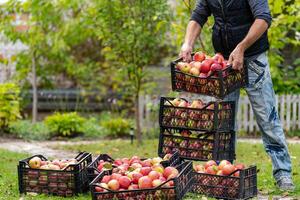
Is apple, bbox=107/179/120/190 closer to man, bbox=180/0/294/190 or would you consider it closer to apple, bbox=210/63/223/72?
apple, bbox=210/63/223/72

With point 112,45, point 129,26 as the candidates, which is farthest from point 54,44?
point 129,26

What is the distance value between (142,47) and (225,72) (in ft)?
15.5

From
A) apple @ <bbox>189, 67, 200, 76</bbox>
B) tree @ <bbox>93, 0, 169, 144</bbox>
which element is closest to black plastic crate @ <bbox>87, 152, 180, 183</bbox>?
apple @ <bbox>189, 67, 200, 76</bbox>

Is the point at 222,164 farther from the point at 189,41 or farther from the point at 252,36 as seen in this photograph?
the point at 189,41

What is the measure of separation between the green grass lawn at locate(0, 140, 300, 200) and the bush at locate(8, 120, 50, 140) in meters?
1.07

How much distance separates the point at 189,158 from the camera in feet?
20.8

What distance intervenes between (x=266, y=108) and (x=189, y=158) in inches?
32.7

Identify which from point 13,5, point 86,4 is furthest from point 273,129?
point 13,5

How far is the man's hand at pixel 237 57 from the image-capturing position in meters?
6.02

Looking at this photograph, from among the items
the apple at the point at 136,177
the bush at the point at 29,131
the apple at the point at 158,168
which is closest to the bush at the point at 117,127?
the bush at the point at 29,131

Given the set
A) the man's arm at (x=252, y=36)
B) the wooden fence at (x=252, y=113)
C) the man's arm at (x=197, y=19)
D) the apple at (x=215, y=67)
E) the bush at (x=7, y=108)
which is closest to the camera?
the apple at (x=215, y=67)

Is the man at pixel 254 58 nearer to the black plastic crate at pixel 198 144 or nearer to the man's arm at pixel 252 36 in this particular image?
the man's arm at pixel 252 36

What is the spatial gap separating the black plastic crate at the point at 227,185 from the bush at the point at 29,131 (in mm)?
5906

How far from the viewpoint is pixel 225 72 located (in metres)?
5.94
